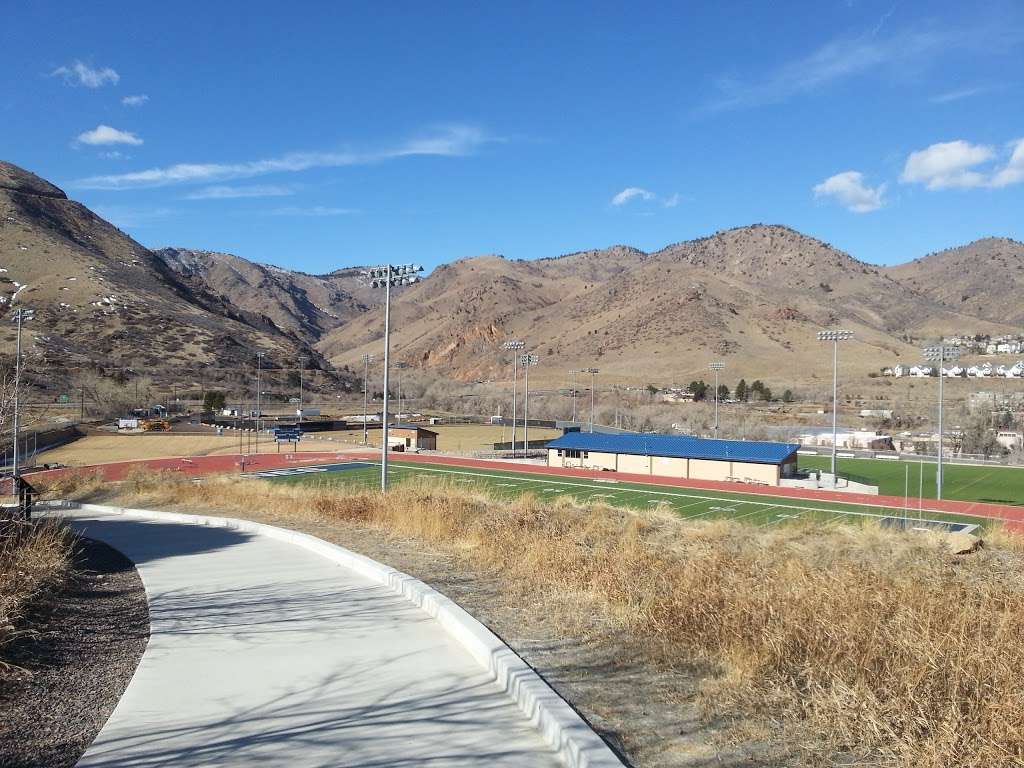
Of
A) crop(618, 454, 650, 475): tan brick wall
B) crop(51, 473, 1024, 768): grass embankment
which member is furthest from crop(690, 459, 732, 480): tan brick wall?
crop(51, 473, 1024, 768): grass embankment

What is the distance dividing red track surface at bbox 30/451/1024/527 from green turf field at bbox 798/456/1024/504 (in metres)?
2.65

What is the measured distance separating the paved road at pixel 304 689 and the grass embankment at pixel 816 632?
165 centimetres

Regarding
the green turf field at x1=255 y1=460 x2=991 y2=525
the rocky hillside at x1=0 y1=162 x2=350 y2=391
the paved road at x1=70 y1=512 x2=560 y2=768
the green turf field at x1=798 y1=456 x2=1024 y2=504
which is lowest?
the green turf field at x1=798 y1=456 x2=1024 y2=504

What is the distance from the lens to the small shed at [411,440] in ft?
193

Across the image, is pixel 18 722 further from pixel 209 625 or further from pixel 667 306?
pixel 667 306

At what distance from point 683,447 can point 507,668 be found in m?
41.6

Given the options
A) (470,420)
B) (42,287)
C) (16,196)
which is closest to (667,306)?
(470,420)

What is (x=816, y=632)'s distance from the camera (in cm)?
653

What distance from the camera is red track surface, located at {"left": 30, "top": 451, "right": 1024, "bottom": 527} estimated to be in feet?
114

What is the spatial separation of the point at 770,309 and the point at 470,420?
91574mm

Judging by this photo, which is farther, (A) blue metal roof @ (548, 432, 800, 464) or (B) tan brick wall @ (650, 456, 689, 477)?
(B) tan brick wall @ (650, 456, 689, 477)

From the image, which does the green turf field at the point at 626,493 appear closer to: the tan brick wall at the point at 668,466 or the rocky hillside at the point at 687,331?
the tan brick wall at the point at 668,466

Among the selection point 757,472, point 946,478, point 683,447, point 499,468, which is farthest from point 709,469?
point 946,478

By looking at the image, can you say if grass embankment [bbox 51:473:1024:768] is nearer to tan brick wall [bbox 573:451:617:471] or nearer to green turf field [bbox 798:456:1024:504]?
green turf field [bbox 798:456:1024:504]
